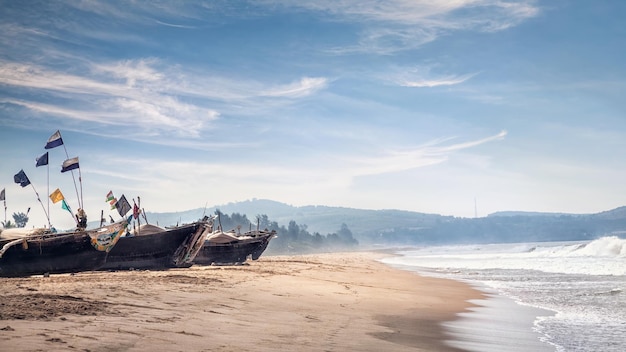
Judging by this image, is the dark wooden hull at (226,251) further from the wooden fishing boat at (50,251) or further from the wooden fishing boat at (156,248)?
the wooden fishing boat at (50,251)

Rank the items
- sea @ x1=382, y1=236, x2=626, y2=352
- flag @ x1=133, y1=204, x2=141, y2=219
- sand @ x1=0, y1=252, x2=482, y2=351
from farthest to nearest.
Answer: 1. flag @ x1=133, y1=204, x2=141, y2=219
2. sea @ x1=382, y1=236, x2=626, y2=352
3. sand @ x1=0, y1=252, x2=482, y2=351

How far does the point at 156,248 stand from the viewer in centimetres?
3170

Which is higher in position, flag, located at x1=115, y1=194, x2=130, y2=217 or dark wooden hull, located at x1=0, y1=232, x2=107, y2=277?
flag, located at x1=115, y1=194, x2=130, y2=217

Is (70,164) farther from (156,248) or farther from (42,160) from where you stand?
(156,248)

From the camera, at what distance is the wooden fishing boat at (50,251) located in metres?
24.4

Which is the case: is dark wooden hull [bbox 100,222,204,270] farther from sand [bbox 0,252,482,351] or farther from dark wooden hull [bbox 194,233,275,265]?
sand [bbox 0,252,482,351]

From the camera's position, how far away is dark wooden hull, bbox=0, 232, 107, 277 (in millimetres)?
24422

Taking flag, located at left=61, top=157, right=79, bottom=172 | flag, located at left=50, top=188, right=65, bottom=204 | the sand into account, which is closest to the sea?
the sand

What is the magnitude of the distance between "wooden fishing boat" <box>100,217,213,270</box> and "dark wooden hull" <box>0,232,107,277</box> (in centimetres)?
332

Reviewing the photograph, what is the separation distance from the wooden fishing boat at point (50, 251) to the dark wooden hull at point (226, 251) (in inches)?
528

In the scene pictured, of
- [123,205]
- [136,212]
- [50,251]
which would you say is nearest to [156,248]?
[136,212]

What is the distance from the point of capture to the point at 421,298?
23.6m

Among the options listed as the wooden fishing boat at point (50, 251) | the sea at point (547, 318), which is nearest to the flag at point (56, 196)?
the wooden fishing boat at point (50, 251)

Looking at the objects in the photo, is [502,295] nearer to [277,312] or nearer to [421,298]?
[421,298]
